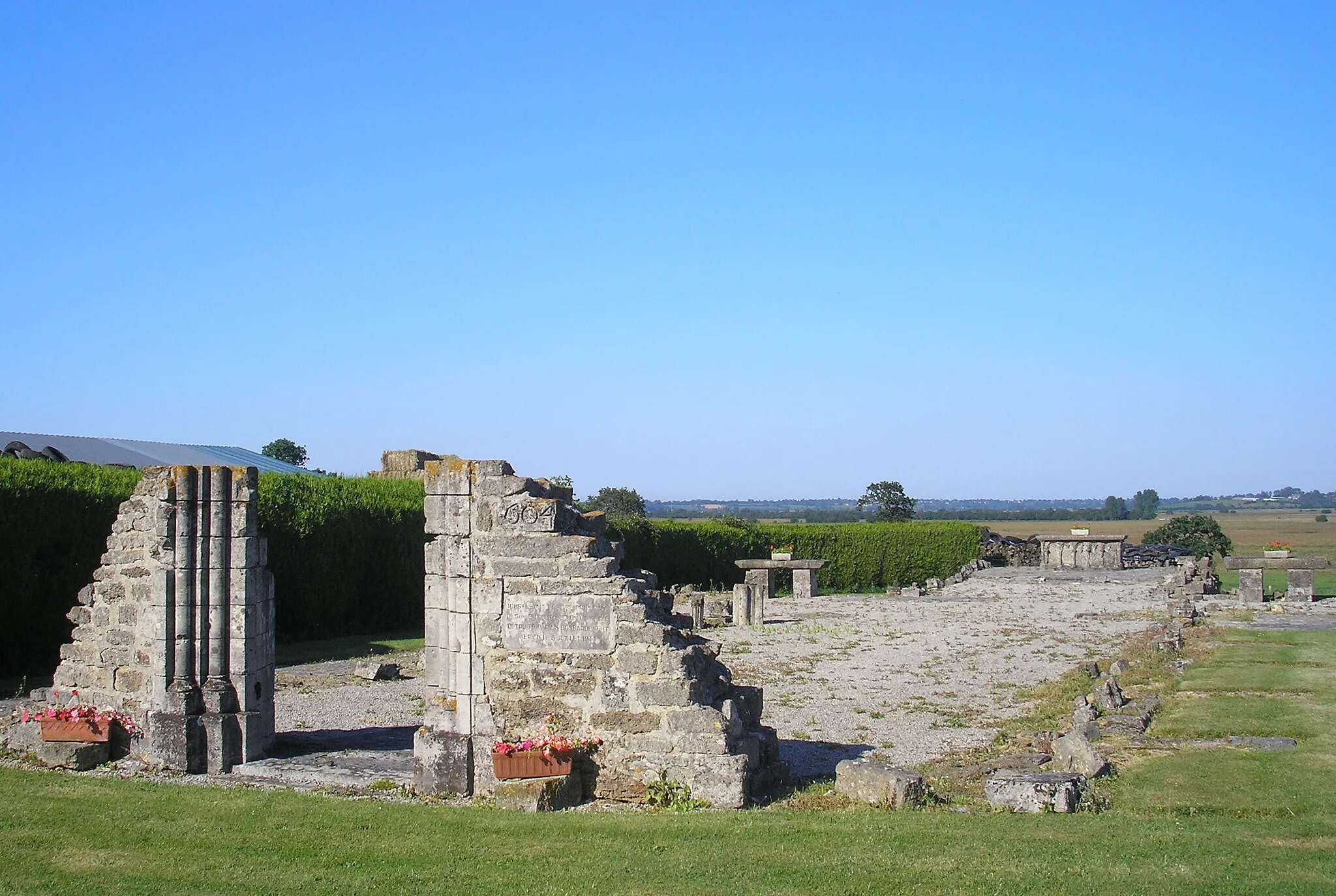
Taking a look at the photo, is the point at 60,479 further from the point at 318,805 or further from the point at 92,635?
the point at 318,805

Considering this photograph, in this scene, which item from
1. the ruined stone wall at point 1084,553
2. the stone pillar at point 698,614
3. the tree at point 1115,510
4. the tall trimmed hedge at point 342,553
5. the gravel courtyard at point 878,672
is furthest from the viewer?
the tree at point 1115,510

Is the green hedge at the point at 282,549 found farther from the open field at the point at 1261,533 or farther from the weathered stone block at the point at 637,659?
the open field at the point at 1261,533

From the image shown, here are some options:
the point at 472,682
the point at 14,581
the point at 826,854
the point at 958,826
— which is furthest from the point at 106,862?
the point at 14,581

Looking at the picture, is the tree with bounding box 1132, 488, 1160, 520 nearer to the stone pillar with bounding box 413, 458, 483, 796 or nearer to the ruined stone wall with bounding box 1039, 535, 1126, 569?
the ruined stone wall with bounding box 1039, 535, 1126, 569

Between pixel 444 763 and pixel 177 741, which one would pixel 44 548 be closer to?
pixel 177 741

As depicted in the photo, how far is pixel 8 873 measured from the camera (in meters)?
6.71

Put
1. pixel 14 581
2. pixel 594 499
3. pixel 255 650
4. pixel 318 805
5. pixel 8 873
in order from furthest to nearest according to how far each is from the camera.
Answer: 1. pixel 594 499
2. pixel 14 581
3. pixel 255 650
4. pixel 318 805
5. pixel 8 873

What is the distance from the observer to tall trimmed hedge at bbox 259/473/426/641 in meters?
20.4

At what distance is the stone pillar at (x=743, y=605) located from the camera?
24.8 metres

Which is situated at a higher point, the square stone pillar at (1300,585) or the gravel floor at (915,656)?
the square stone pillar at (1300,585)

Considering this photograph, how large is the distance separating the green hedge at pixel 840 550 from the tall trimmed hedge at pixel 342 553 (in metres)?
11.9

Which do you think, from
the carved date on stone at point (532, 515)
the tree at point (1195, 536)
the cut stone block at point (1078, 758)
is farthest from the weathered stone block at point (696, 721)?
the tree at point (1195, 536)

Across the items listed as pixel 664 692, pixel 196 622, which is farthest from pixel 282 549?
pixel 664 692

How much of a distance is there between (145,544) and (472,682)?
3473 millimetres
